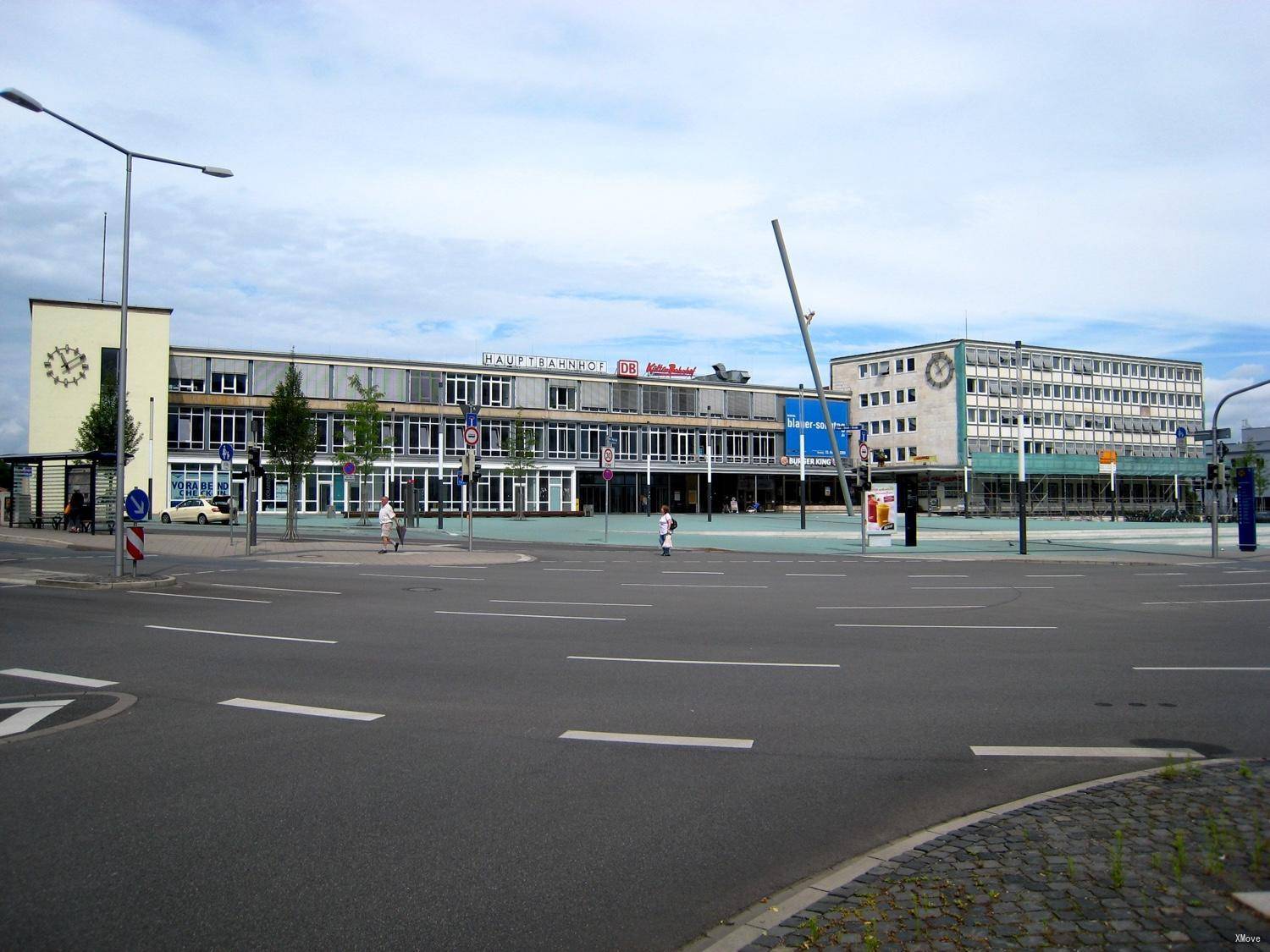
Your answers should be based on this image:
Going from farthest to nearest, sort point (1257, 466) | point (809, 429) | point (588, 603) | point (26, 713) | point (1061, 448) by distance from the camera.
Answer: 1. point (1061, 448)
2. point (809, 429)
3. point (1257, 466)
4. point (588, 603)
5. point (26, 713)

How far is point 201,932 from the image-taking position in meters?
3.99

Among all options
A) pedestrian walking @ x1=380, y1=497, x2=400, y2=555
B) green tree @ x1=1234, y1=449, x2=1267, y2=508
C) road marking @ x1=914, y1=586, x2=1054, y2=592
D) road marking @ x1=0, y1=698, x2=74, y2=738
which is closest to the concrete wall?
pedestrian walking @ x1=380, y1=497, x2=400, y2=555

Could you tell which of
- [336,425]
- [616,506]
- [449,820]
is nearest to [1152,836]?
[449,820]

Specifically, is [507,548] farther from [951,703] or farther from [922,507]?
[922,507]

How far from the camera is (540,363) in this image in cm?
7838

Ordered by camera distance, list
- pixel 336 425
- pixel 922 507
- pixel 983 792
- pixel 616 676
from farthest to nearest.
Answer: pixel 922 507 → pixel 336 425 → pixel 616 676 → pixel 983 792

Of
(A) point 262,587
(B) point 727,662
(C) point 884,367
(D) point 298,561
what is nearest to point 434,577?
(A) point 262,587

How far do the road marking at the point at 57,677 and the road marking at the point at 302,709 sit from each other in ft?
5.76

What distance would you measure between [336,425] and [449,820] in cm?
6870

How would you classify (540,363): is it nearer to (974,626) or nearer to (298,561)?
(298,561)

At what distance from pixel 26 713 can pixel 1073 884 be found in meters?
7.89

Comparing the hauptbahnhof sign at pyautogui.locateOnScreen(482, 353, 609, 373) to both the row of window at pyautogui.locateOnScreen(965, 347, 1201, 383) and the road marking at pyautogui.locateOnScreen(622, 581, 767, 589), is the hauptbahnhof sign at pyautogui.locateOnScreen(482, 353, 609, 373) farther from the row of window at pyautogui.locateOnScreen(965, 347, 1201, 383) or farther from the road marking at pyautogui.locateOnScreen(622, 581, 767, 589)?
the road marking at pyautogui.locateOnScreen(622, 581, 767, 589)

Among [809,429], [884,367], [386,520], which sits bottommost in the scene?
[386,520]

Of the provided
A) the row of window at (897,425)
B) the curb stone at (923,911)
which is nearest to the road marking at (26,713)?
the curb stone at (923,911)
